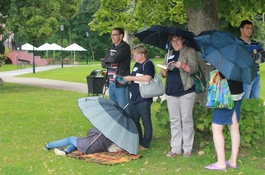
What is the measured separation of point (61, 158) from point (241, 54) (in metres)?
2.86

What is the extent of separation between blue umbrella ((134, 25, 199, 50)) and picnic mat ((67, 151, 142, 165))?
1676 millimetres

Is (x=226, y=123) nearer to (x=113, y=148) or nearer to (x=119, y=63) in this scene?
(x=113, y=148)

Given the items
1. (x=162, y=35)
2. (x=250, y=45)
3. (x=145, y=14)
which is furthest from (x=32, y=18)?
(x=250, y=45)

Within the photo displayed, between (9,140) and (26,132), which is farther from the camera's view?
(26,132)

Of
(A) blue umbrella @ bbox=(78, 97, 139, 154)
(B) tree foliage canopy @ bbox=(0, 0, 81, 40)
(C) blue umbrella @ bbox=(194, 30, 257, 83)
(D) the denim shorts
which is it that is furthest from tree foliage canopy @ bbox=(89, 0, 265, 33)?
(D) the denim shorts

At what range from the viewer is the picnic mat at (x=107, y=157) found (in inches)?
246

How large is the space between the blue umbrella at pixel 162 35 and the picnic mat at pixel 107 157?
1676 mm

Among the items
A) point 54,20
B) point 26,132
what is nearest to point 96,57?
point 54,20

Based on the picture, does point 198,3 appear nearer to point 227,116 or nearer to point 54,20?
point 227,116

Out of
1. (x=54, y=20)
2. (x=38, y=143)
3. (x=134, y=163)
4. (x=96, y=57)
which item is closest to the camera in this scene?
(x=134, y=163)

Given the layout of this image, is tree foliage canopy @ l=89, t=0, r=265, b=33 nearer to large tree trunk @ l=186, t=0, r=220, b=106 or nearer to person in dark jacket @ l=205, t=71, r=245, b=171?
large tree trunk @ l=186, t=0, r=220, b=106

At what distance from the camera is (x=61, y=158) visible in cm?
649

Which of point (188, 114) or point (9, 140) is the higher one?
point (188, 114)

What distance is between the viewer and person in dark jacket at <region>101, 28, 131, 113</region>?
7285 millimetres
